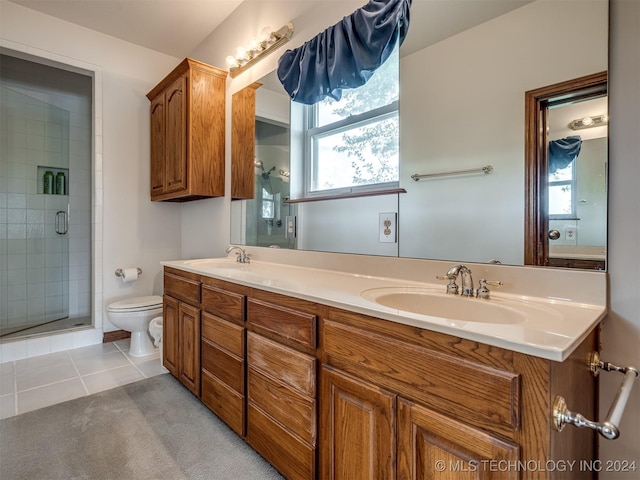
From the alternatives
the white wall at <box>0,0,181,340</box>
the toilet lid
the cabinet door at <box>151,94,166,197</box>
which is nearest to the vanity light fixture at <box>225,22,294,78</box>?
the cabinet door at <box>151,94,166,197</box>

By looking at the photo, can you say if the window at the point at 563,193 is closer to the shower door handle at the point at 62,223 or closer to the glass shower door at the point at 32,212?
the glass shower door at the point at 32,212

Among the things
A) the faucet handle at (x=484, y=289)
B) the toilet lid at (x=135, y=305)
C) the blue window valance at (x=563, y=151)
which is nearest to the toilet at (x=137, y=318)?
the toilet lid at (x=135, y=305)

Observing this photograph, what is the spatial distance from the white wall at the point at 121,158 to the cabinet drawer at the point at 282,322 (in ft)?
6.98

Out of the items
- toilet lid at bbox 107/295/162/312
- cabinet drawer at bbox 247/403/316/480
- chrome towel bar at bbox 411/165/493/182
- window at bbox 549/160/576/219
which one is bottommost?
cabinet drawer at bbox 247/403/316/480

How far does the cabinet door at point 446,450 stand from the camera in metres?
0.69

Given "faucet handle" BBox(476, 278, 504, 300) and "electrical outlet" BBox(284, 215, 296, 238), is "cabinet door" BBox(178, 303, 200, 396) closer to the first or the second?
"electrical outlet" BBox(284, 215, 296, 238)

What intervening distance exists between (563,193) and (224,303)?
144 cm

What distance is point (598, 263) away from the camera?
3.28ft

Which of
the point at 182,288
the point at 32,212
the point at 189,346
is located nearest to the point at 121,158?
the point at 32,212

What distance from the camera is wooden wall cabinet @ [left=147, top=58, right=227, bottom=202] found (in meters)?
2.39

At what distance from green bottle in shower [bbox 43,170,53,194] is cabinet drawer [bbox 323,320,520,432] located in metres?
3.56

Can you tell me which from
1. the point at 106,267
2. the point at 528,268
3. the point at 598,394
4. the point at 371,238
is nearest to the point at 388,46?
the point at 371,238

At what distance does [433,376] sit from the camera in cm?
79

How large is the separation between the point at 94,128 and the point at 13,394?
207 cm
